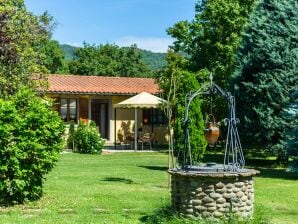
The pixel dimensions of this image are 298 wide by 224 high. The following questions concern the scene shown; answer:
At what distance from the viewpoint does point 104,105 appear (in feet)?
105

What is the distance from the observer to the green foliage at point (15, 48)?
17.1 m

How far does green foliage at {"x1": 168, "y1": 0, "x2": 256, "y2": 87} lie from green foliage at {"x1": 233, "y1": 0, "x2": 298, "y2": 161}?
18.9ft

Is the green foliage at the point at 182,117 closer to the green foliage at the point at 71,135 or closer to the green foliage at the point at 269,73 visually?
the green foliage at the point at 269,73

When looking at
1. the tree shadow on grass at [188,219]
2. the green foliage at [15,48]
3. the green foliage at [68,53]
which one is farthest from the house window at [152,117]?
the green foliage at [68,53]

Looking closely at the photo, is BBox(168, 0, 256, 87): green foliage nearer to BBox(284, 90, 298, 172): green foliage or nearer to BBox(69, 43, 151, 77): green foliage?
BBox(284, 90, 298, 172): green foliage

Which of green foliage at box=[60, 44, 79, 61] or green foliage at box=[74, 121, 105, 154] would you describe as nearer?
green foliage at box=[74, 121, 105, 154]

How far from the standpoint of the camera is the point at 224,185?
31.0 feet

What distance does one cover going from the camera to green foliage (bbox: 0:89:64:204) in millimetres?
10969

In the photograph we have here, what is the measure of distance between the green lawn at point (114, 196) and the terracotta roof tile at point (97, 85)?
35.8 ft

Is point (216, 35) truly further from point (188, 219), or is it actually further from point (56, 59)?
point (56, 59)

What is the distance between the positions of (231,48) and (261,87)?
7.19 meters

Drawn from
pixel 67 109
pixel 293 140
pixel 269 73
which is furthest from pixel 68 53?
pixel 293 140

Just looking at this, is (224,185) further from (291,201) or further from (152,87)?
(152,87)

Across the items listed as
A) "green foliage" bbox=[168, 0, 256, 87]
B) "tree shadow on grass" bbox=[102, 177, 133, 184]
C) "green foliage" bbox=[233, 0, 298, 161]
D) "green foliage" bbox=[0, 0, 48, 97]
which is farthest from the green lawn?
"green foliage" bbox=[168, 0, 256, 87]
